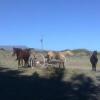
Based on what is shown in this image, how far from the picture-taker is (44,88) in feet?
76.8

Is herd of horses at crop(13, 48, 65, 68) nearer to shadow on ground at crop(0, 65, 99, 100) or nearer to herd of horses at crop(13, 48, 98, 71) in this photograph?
herd of horses at crop(13, 48, 98, 71)

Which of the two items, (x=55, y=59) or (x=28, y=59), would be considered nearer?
(x=28, y=59)

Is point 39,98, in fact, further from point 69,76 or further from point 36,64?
point 36,64

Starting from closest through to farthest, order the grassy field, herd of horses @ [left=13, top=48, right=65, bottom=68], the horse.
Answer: the grassy field < herd of horses @ [left=13, top=48, right=65, bottom=68] < the horse

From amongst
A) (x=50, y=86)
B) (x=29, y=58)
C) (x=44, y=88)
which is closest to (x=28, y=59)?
(x=29, y=58)

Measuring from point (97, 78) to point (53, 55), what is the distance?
8.37m

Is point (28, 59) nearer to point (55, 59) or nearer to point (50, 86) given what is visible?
point (55, 59)

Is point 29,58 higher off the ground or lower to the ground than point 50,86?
higher

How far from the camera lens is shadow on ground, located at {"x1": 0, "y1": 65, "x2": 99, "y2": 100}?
66.6 ft

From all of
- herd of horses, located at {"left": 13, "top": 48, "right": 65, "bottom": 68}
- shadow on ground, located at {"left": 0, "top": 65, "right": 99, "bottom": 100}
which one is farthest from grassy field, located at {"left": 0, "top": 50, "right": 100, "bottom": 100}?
herd of horses, located at {"left": 13, "top": 48, "right": 65, "bottom": 68}

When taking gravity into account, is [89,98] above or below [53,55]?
below

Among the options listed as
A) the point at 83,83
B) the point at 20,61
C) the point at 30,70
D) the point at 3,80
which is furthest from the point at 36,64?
the point at 3,80

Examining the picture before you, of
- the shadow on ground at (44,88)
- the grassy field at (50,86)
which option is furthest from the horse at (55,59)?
the shadow on ground at (44,88)

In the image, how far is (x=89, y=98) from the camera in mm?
20859
